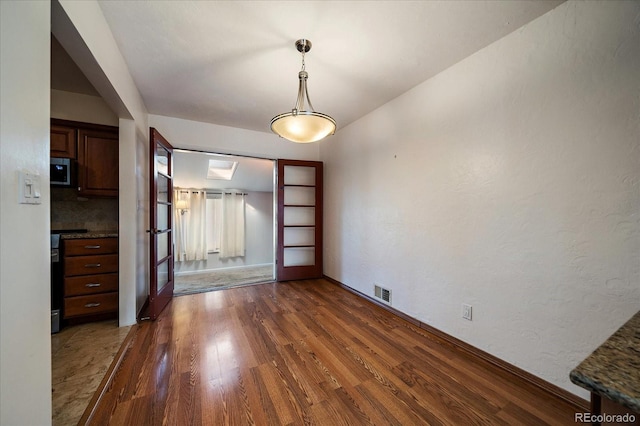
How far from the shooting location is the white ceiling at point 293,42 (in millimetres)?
1511

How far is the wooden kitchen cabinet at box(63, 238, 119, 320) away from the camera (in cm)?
224

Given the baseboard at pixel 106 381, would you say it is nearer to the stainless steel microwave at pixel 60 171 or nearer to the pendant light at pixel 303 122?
the stainless steel microwave at pixel 60 171

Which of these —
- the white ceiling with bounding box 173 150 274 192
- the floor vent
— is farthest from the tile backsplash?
the floor vent

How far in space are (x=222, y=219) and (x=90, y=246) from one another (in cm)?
388

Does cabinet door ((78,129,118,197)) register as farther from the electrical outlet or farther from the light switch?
the electrical outlet

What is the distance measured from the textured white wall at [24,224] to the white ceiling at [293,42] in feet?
3.00

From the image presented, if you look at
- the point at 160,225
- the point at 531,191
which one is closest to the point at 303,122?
the point at 531,191

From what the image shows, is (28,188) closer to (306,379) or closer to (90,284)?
(306,379)

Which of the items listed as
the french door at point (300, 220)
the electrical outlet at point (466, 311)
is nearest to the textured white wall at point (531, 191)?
the electrical outlet at point (466, 311)

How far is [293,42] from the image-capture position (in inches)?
71.1

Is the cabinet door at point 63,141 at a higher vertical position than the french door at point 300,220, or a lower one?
higher

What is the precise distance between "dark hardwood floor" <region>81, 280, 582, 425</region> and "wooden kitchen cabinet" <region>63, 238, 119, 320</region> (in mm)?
493

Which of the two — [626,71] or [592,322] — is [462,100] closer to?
[626,71]

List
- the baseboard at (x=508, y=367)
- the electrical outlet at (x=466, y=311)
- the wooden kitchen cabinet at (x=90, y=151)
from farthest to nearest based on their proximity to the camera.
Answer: the wooden kitchen cabinet at (x=90, y=151), the electrical outlet at (x=466, y=311), the baseboard at (x=508, y=367)
